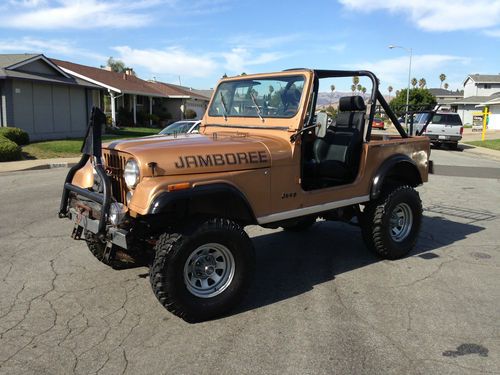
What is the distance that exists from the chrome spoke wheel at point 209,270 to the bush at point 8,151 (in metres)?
14.1

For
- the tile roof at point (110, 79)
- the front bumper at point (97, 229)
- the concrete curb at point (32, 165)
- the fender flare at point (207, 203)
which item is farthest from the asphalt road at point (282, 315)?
the tile roof at point (110, 79)

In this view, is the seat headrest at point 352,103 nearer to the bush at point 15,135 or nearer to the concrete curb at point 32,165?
the concrete curb at point 32,165

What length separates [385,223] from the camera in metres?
5.27

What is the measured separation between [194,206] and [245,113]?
5.38 feet

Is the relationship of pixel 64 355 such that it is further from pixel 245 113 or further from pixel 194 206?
pixel 245 113

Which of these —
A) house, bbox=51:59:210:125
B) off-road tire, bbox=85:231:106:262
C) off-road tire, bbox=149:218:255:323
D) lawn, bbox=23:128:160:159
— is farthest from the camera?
house, bbox=51:59:210:125

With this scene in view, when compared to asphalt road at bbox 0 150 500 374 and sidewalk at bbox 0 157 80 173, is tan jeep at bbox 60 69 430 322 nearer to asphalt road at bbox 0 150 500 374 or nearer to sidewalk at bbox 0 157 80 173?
asphalt road at bbox 0 150 500 374

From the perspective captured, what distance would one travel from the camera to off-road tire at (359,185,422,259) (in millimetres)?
5250

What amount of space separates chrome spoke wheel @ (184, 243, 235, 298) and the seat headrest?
2.28m

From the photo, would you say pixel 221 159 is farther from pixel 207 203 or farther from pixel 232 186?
pixel 207 203

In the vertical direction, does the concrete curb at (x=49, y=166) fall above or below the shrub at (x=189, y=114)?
below

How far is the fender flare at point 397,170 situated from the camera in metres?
Result: 5.15

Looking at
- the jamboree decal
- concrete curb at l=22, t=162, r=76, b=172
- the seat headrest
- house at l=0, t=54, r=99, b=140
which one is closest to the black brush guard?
the jamboree decal

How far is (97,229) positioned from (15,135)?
16941 millimetres
